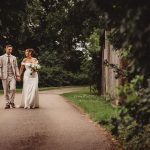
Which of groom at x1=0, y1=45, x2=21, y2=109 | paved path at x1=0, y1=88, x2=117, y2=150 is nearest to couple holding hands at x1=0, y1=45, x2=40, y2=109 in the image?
groom at x1=0, y1=45, x2=21, y2=109

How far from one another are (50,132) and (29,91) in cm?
744

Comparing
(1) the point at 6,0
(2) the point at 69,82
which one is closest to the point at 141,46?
(1) the point at 6,0

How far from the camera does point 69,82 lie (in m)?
47.4

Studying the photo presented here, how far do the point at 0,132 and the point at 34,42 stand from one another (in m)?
37.5

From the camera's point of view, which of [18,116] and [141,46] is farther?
[18,116]

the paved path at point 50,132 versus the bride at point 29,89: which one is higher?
the bride at point 29,89

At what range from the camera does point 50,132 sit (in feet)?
38.6

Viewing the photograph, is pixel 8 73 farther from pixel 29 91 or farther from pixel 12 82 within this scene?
pixel 29 91

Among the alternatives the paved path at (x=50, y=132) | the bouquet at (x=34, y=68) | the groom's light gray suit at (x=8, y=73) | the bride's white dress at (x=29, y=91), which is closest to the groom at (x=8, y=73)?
the groom's light gray suit at (x=8, y=73)

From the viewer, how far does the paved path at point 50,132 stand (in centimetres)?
991

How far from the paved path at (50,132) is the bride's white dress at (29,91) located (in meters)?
2.67

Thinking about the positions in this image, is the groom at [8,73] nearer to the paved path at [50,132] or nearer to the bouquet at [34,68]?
the bouquet at [34,68]

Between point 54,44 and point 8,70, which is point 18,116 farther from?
point 54,44

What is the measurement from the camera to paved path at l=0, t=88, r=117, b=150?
9914 millimetres
